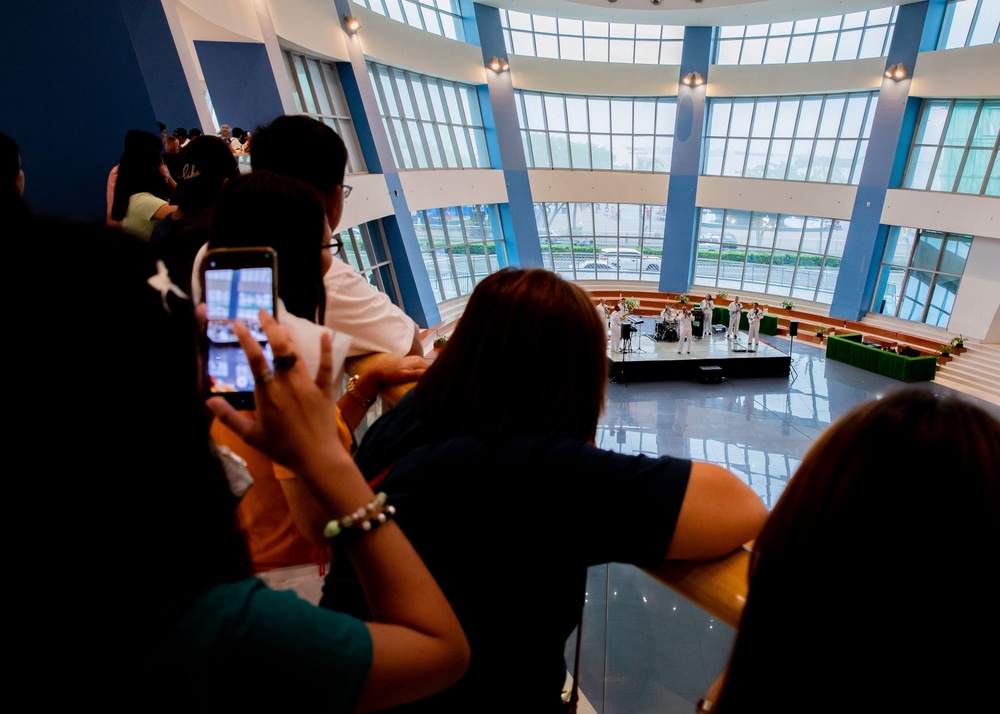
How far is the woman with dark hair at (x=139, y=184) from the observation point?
381 centimetres

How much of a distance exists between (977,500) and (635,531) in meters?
0.50

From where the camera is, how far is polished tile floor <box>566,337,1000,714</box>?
2445 mm

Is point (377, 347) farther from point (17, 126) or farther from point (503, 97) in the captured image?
point (503, 97)

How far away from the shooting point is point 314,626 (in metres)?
0.76

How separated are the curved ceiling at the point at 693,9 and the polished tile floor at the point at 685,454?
9.66 m

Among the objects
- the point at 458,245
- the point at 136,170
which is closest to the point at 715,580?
the point at 136,170

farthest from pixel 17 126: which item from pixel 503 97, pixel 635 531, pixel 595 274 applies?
pixel 595 274

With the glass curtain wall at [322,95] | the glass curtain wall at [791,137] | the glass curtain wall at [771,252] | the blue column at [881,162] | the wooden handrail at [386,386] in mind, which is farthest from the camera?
the glass curtain wall at [771,252]

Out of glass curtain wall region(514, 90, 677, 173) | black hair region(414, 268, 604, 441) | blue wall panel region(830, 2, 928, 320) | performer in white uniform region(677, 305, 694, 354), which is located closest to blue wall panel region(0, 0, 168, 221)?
black hair region(414, 268, 604, 441)

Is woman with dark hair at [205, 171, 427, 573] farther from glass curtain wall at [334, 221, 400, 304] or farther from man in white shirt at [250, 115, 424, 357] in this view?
glass curtain wall at [334, 221, 400, 304]

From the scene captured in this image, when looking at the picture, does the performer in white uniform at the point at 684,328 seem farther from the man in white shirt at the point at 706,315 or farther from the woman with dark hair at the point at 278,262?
the woman with dark hair at the point at 278,262

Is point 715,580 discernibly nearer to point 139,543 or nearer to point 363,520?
point 363,520

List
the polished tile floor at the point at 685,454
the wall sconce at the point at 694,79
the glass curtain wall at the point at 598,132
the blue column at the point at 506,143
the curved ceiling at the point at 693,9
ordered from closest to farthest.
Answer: the polished tile floor at the point at 685,454 < the curved ceiling at the point at 693,9 < the blue column at the point at 506,143 < the wall sconce at the point at 694,79 < the glass curtain wall at the point at 598,132

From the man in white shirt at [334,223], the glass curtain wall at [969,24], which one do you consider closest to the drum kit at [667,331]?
the glass curtain wall at [969,24]
